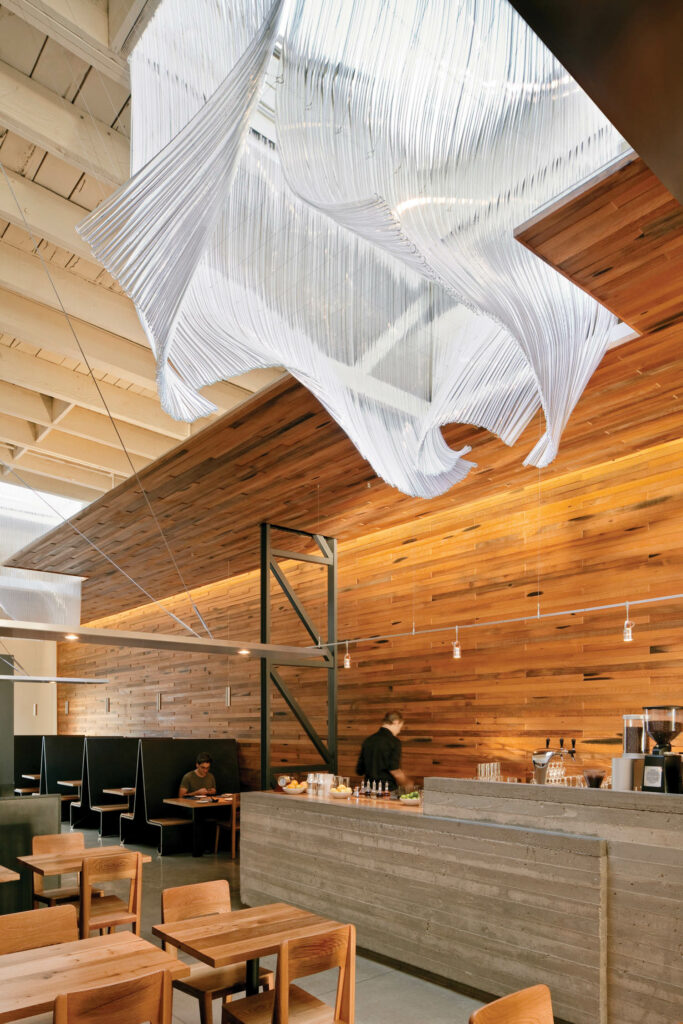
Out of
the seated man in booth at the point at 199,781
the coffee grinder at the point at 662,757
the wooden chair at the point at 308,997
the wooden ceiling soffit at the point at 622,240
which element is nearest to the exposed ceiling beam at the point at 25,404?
the wooden chair at the point at 308,997

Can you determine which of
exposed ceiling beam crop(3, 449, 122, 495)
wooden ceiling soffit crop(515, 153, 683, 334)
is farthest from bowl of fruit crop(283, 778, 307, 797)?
wooden ceiling soffit crop(515, 153, 683, 334)

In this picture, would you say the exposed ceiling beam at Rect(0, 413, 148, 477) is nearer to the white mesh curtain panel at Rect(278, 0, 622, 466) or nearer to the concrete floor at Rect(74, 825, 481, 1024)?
the concrete floor at Rect(74, 825, 481, 1024)

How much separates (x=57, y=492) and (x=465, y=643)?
4832 mm

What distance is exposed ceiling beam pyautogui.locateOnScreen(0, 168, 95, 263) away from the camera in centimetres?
380

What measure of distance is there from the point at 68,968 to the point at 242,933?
77cm

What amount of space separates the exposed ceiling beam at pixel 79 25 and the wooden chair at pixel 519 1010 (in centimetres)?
311

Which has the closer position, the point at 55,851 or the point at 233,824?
the point at 55,851

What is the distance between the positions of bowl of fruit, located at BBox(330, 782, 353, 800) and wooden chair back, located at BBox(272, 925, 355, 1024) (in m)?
3.12

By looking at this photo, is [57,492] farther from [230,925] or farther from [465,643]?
[230,925]

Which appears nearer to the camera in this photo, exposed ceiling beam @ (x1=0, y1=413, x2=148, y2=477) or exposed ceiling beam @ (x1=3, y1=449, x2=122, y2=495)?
exposed ceiling beam @ (x1=0, y1=413, x2=148, y2=477)

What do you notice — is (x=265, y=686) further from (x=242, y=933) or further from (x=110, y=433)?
(x=242, y=933)

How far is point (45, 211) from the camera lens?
388 cm

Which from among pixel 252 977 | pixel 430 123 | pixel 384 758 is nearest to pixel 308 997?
pixel 252 977

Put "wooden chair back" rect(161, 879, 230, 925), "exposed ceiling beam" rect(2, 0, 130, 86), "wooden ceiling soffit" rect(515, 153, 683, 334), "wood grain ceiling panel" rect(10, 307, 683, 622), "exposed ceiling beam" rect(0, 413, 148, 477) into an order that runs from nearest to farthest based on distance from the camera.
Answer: "wooden ceiling soffit" rect(515, 153, 683, 334), "exposed ceiling beam" rect(2, 0, 130, 86), "wooden chair back" rect(161, 879, 230, 925), "wood grain ceiling panel" rect(10, 307, 683, 622), "exposed ceiling beam" rect(0, 413, 148, 477)
